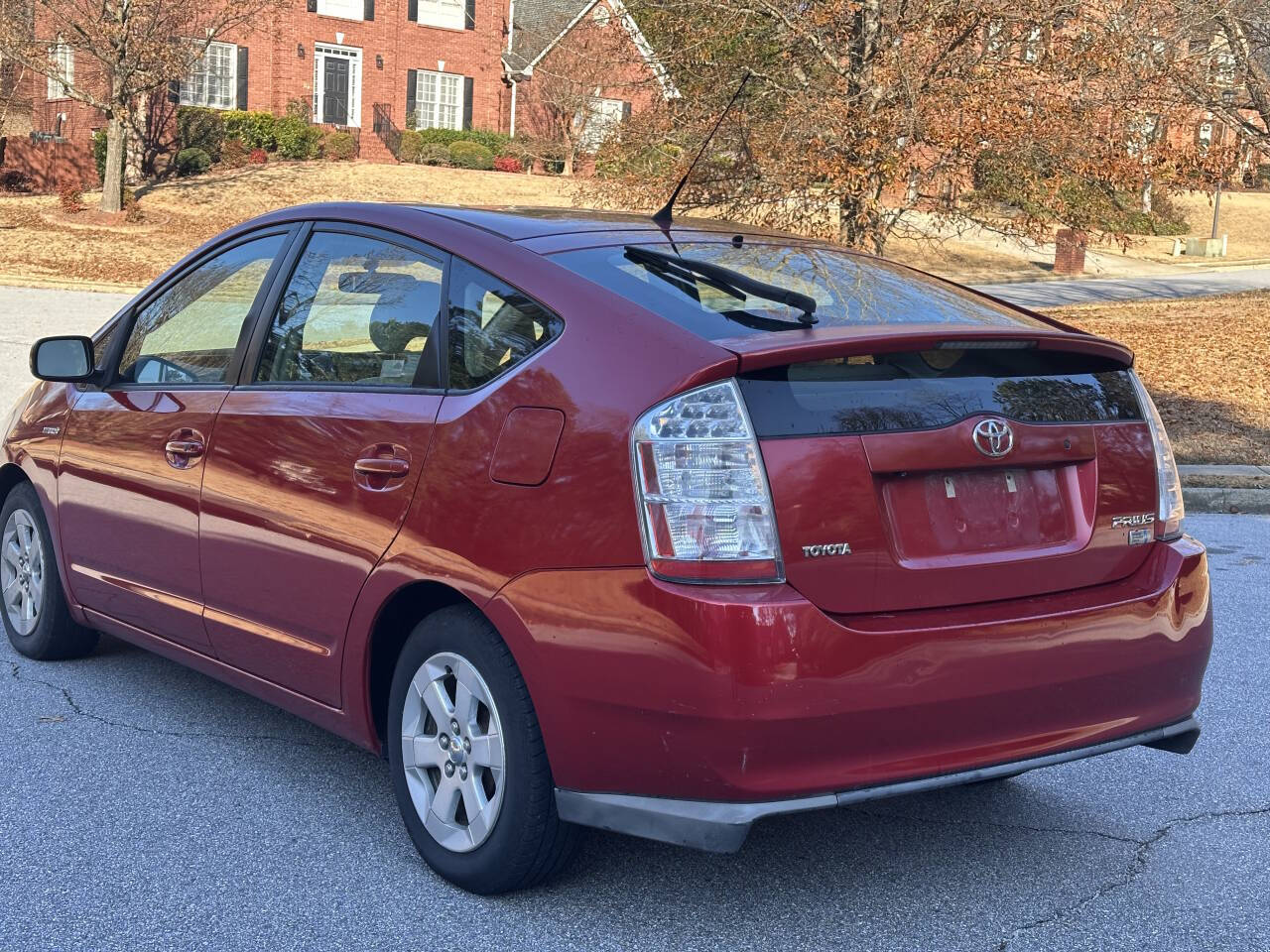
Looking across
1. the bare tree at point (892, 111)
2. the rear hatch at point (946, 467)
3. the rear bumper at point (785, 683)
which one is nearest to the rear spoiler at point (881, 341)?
the rear hatch at point (946, 467)

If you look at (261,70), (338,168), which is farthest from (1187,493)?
(261,70)

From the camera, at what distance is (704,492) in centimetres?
326

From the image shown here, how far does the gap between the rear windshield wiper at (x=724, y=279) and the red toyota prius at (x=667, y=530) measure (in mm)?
18

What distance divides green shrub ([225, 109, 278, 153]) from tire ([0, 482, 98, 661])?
36303 millimetres

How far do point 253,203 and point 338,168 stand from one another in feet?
18.4

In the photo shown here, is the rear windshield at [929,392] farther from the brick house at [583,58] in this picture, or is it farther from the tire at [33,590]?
the brick house at [583,58]

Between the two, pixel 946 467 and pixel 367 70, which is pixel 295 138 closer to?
pixel 367 70

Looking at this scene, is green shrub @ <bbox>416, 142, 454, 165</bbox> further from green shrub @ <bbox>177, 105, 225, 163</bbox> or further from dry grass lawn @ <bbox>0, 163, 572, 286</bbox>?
green shrub @ <bbox>177, 105, 225, 163</bbox>

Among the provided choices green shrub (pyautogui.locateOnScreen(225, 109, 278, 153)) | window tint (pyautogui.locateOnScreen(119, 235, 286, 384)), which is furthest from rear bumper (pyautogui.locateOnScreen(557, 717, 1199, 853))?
green shrub (pyautogui.locateOnScreen(225, 109, 278, 153))

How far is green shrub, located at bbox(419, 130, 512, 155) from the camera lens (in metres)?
44.8

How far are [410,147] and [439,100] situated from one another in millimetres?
3981

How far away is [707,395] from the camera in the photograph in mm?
3314

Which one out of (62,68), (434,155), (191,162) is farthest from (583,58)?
(434,155)

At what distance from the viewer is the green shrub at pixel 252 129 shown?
4041 centimetres
